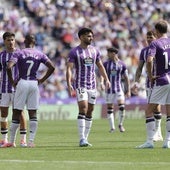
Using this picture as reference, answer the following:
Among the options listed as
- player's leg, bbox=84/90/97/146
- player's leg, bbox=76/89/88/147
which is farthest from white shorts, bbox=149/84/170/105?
player's leg, bbox=84/90/97/146

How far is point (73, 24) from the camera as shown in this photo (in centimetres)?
4009

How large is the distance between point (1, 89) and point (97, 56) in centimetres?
227

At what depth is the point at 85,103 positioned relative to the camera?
59.7 ft

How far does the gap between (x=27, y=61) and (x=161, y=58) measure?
2768 millimetres

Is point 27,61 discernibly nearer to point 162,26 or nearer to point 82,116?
point 82,116

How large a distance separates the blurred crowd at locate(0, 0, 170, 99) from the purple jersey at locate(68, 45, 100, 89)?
1738 centimetres

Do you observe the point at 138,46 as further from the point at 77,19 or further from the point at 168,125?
the point at 168,125

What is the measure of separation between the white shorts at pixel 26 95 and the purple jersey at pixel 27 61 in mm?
128

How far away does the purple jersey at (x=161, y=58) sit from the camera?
1691cm

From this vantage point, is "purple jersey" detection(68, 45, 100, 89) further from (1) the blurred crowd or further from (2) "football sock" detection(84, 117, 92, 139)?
(1) the blurred crowd

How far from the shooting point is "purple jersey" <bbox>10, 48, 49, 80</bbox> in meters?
17.7

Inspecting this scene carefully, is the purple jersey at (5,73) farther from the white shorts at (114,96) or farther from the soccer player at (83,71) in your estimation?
the white shorts at (114,96)

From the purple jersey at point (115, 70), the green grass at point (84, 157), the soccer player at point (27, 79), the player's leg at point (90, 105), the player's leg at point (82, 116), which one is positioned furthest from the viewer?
the purple jersey at point (115, 70)

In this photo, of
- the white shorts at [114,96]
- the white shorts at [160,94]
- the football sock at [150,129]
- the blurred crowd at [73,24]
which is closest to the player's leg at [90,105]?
the football sock at [150,129]
